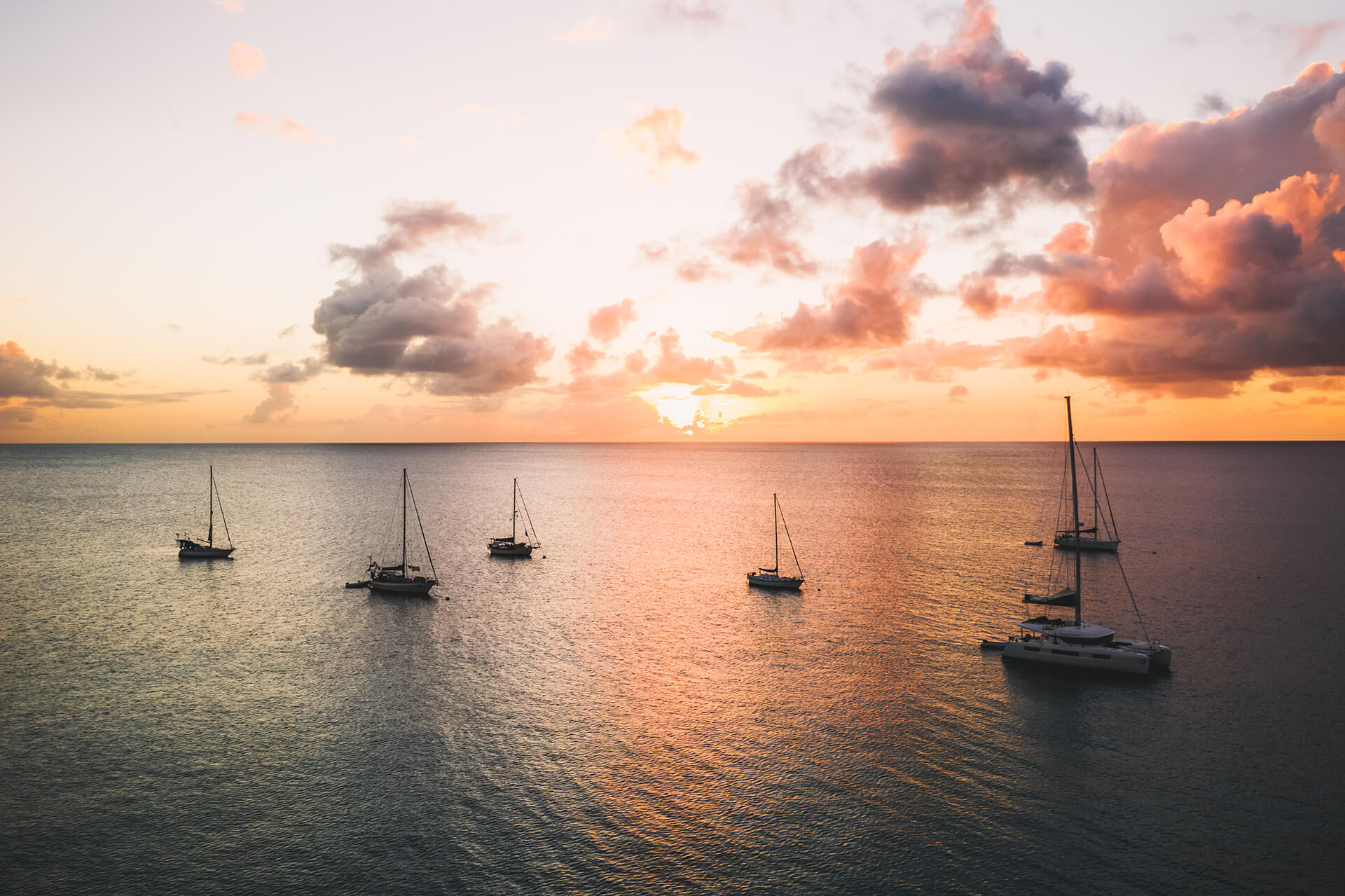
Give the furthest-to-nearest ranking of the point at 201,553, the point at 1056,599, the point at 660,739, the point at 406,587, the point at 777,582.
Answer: the point at 201,553 < the point at 777,582 < the point at 406,587 < the point at 1056,599 < the point at 660,739

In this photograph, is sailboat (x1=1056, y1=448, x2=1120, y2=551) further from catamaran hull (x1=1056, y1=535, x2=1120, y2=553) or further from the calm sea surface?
the calm sea surface

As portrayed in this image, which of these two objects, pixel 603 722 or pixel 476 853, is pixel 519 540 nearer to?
pixel 603 722

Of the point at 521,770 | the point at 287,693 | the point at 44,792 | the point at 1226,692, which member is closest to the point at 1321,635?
the point at 1226,692

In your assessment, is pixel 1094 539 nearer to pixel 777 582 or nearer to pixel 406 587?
pixel 777 582

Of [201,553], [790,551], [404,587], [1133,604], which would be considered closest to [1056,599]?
[1133,604]

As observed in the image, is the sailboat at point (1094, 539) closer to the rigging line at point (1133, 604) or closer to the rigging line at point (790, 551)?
the rigging line at point (1133, 604)
